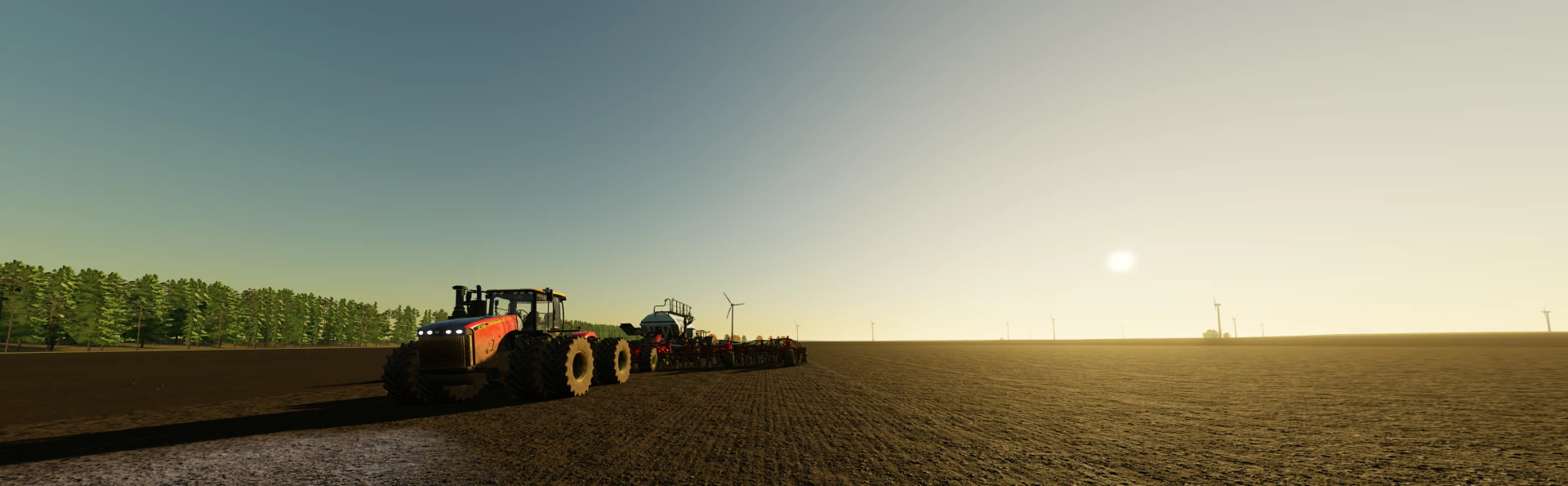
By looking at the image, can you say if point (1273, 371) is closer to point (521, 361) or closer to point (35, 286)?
point (521, 361)

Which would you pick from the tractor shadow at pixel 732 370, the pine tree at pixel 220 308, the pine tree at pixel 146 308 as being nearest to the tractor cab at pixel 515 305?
the tractor shadow at pixel 732 370

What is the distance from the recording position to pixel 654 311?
123 feet

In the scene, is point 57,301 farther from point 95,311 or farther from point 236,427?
point 236,427

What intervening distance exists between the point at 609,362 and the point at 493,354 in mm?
4733

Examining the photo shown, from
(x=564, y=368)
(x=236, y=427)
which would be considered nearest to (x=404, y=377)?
(x=236, y=427)

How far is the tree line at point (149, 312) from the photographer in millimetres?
60938

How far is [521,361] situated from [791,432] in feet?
24.7

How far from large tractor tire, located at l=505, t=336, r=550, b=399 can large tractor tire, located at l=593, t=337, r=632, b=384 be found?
4.36 meters

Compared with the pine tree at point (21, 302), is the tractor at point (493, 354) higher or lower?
lower

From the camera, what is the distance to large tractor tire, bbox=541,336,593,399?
1421 cm

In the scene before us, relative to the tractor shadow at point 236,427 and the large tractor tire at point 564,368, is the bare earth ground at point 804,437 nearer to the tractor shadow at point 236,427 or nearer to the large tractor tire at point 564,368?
the tractor shadow at point 236,427

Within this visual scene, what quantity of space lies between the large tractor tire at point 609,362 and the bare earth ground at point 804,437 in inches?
45.6

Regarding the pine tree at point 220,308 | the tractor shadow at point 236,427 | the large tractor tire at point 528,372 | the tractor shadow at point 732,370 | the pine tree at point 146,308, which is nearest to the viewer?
the tractor shadow at point 236,427

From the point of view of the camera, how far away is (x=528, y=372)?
13844 mm
